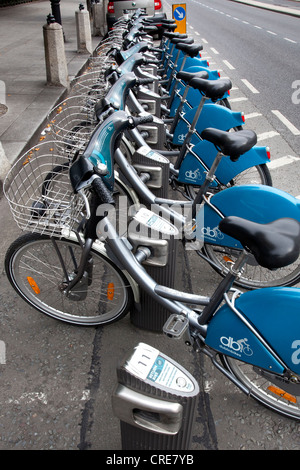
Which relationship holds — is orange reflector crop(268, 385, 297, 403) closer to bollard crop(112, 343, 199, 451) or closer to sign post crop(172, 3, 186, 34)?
bollard crop(112, 343, 199, 451)

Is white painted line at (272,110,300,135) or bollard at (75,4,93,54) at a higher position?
bollard at (75,4,93,54)

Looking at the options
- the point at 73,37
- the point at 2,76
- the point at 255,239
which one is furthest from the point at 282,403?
the point at 73,37

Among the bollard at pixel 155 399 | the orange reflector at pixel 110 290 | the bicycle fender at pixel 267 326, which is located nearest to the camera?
the bollard at pixel 155 399

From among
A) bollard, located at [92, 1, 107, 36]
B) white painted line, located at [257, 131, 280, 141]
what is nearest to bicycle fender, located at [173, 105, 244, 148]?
white painted line, located at [257, 131, 280, 141]

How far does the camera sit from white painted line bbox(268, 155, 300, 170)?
505 cm

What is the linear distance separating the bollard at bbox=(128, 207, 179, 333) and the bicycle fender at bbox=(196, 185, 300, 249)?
18.6 inches

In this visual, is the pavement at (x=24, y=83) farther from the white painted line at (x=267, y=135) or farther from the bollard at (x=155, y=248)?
the white painted line at (x=267, y=135)

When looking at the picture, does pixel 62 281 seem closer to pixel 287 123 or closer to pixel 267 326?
pixel 267 326

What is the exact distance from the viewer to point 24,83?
24.4 feet

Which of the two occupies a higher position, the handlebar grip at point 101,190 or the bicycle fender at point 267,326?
the handlebar grip at point 101,190

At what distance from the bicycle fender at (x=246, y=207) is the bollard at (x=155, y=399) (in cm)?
130

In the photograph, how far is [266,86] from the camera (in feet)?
28.6

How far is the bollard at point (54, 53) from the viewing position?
6750mm

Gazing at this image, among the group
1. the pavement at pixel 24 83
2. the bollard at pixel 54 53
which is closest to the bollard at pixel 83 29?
the pavement at pixel 24 83
